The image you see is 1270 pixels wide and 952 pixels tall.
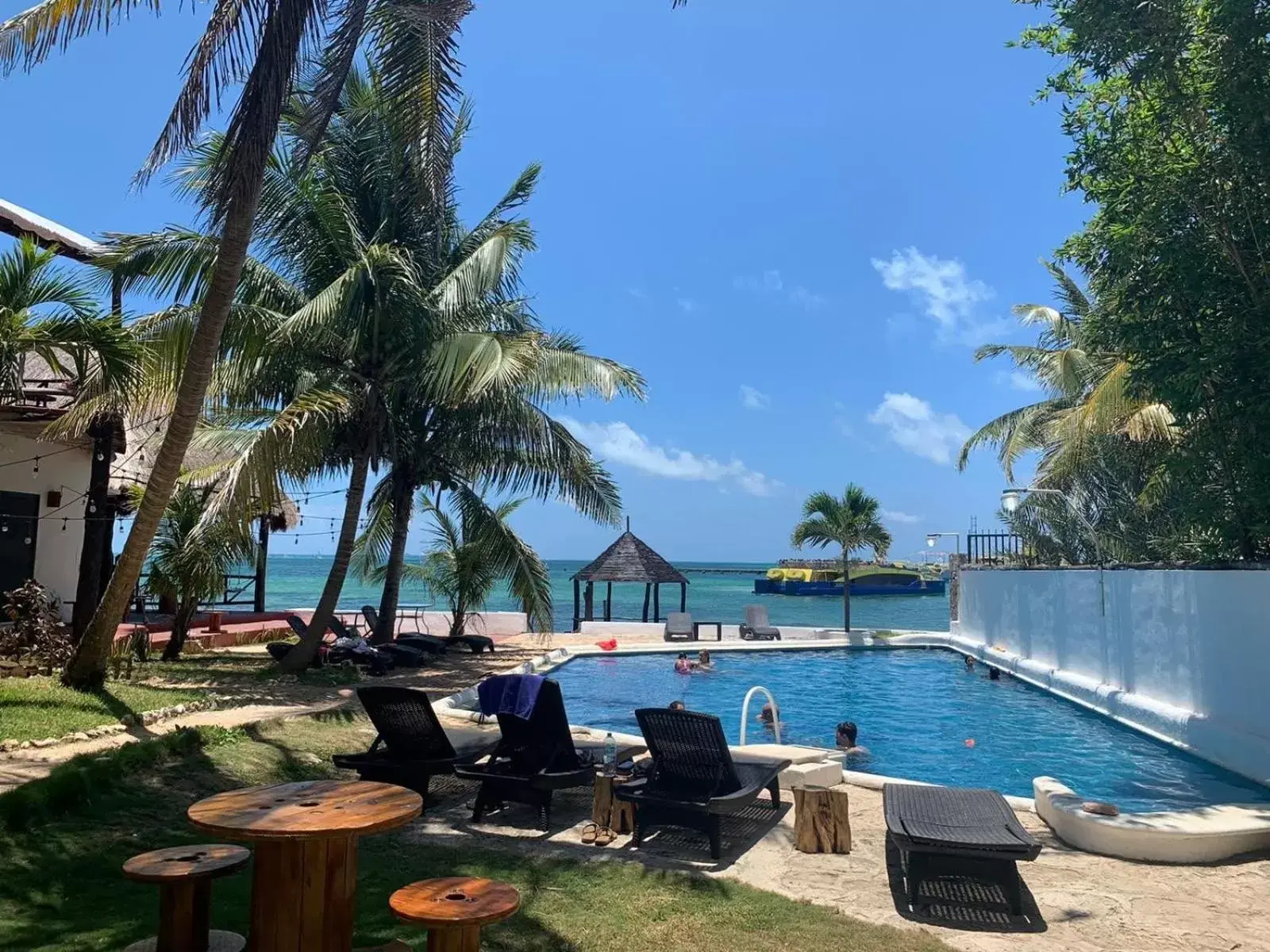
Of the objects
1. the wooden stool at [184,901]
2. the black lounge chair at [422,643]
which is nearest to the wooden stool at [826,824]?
the wooden stool at [184,901]

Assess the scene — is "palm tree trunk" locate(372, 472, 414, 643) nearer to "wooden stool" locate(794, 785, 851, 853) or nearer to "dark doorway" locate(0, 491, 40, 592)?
"dark doorway" locate(0, 491, 40, 592)

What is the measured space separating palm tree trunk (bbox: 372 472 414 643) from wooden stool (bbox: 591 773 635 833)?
385 inches

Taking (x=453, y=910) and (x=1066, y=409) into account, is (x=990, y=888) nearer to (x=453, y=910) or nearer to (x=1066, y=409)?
(x=453, y=910)

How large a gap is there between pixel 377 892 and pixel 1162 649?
1092cm

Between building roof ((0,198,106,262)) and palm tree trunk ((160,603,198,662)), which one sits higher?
building roof ((0,198,106,262))

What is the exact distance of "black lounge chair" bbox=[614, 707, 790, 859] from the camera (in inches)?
228

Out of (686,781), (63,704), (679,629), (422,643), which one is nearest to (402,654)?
(422,643)

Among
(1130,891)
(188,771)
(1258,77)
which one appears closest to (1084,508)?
(1258,77)

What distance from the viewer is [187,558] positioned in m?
12.5

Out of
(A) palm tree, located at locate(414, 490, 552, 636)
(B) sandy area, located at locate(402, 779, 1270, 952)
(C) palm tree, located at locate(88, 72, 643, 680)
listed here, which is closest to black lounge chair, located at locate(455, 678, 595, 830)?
(B) sandy area, located at locate(402, 779, 1270, 952)

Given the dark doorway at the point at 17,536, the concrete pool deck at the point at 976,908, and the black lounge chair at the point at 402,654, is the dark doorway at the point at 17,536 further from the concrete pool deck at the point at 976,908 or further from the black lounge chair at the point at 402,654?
the concrete pool deck at the point at 976,908

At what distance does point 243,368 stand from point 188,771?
6522mm

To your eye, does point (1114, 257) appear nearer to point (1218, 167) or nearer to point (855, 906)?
point (1218, 167)

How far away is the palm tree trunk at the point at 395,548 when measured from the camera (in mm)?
15227
